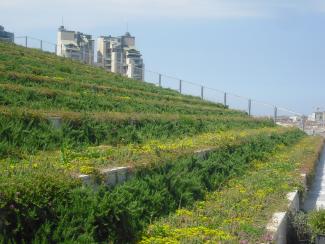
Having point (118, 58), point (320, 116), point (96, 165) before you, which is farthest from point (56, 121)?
point (320, 116)

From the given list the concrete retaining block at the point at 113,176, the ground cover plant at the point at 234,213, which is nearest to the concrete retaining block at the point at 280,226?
the ground cover plant at the point at 234,213

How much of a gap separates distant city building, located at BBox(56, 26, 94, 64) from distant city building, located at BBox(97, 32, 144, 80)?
1.32 meters

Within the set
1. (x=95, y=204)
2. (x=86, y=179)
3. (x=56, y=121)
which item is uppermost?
(x=56, y=121)

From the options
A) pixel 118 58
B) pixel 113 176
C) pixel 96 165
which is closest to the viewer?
pixel 113 176

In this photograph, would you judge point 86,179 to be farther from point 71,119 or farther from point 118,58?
point 118,58

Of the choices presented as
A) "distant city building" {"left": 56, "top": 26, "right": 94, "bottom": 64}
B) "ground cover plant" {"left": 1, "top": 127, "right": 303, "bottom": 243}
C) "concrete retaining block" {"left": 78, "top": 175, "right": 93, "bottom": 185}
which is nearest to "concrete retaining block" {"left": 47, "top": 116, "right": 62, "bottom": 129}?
"ground cover plant" {"left": 1, "top": 127, "right": 303, "bottom": 243}

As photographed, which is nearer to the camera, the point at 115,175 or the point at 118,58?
the point at 115,175

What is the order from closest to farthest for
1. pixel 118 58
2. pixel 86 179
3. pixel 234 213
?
pixel 86 179
pixel 234 213
pixel 118 58

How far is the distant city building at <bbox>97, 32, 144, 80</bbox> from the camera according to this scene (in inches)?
1346

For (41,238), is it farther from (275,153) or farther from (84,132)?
(275,153)

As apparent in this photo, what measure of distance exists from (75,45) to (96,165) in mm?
29920

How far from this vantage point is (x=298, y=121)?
130 feet

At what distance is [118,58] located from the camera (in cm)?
3925

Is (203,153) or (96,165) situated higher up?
(96,165)
